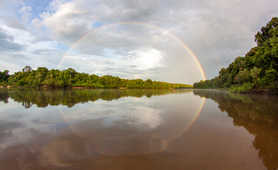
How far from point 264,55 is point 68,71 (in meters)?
84.9

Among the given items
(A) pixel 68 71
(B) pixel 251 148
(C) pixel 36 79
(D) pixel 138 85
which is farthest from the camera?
(D) pixel 138 85

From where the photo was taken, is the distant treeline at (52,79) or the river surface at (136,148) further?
the distant treeline at (52,79)

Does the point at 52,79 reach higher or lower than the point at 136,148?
A: higher

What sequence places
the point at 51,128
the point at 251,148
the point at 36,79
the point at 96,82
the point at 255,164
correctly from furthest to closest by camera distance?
the point at 96,82 → the point at 36,79 → the point at 51,128 → the point at 251,148 → the point at 255,164

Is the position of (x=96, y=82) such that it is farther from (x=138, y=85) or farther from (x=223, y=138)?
(x=223, y=138)

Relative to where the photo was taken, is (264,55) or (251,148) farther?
(264,55)

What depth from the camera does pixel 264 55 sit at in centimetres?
2186

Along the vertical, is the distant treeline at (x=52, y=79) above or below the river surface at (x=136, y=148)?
above

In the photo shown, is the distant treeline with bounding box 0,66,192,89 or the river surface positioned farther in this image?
the distant treeline with bounding box 0,66,192,89

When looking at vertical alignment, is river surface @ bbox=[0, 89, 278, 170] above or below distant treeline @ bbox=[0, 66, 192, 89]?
below

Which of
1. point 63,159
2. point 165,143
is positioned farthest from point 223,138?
point 63,159

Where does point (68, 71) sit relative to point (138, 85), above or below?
above

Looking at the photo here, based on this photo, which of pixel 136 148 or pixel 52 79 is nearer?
pixel 136 148

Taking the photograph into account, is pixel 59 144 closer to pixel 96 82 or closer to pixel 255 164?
pixel 255 164
